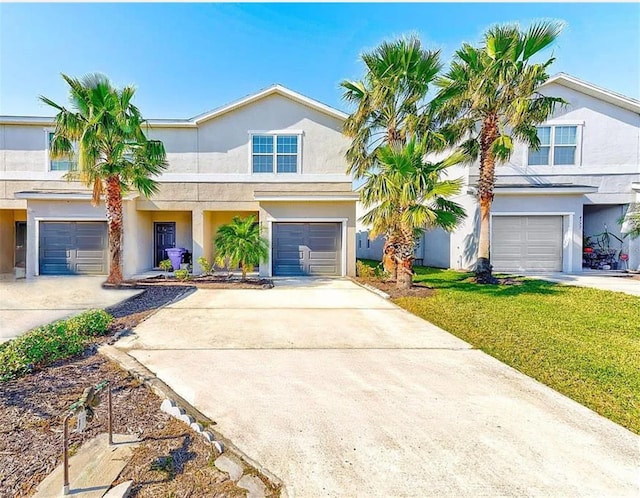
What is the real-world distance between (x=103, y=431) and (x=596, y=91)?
2148 cm

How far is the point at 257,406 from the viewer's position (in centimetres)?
353

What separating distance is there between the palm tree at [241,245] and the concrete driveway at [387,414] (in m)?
5.07

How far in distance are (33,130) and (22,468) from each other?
16.7 metres

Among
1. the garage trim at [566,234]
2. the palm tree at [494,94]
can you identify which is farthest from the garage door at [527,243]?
the palm tree at [494,94]

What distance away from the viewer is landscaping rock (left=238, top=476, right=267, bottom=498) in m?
2.30

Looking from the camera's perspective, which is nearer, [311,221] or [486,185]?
[486,185]

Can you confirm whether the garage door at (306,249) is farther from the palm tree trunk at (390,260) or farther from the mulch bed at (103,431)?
the mulch bed at (103,431)

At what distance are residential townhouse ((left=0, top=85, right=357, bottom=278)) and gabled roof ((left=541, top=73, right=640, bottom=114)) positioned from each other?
1100 centimetres

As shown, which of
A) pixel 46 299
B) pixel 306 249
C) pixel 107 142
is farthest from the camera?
pixel 306 249

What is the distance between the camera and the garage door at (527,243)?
581 inches

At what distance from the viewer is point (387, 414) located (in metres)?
3.42

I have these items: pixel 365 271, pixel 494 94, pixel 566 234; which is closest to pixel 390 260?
pixel 365 271

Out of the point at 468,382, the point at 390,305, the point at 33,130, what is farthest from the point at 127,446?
the point at 33,130

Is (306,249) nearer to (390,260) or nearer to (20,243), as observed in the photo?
(390,260)
